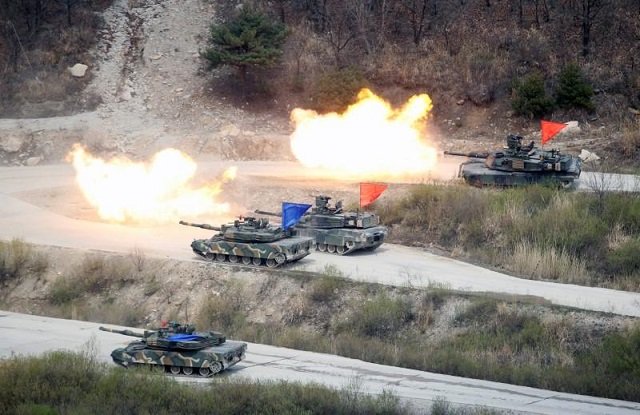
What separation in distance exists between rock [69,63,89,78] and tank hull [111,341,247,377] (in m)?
40.0

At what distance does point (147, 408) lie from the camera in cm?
2548

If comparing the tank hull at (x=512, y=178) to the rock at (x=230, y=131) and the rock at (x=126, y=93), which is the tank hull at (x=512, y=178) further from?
the rock at (x=126, y=93)

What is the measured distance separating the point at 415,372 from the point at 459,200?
632 inches

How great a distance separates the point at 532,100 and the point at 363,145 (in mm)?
11124

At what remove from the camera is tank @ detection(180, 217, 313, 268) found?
38688 millimetres

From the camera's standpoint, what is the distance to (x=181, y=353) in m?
28.7

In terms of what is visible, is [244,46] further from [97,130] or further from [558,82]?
[558,82]

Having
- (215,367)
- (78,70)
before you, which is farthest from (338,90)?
(215,367)

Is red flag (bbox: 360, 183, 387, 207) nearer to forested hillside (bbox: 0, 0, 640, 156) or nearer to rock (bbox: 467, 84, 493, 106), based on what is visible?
forested hillside (bbox: 0, 0, 640, 156)

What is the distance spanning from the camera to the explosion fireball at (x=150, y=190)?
48.0m

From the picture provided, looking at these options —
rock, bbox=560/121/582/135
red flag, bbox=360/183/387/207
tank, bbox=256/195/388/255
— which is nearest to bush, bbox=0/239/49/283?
tank, bbox=256/195/388/255

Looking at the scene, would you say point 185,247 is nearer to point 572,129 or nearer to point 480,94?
point 572,129

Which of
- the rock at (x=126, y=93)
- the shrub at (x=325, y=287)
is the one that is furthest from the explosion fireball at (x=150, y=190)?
the rock at (x=126, y=93)

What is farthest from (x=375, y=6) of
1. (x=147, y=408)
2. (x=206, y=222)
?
(x=147, y=408)
